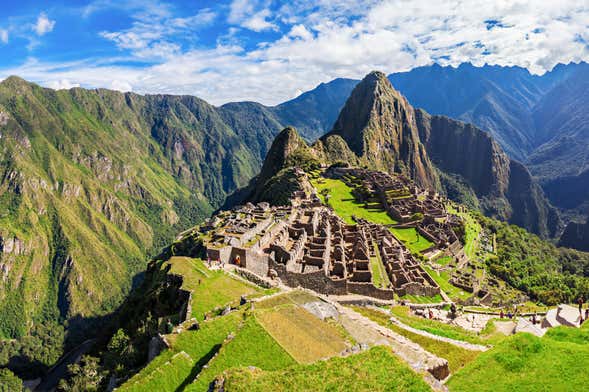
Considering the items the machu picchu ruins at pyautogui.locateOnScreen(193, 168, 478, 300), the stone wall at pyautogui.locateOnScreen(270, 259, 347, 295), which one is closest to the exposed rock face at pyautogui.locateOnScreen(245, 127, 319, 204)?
the machu picchu ruins at pyautogui.locateOnScreen(193, 168, 478, 300)

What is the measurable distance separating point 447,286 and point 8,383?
10395cm

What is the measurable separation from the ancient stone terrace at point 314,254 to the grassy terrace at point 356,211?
46.9 feet

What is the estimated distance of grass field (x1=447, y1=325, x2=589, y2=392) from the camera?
12.2 meters

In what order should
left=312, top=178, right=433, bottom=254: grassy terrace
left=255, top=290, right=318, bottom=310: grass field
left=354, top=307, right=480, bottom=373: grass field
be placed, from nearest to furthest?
left=354, top=307, right=480, bottom=373: grass field, left=255, top=290, right=318, bottom=310: grass field, left=312, top=178, right=433, bottom=254: grassy terrace

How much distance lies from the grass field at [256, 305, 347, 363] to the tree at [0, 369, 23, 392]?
101 meters

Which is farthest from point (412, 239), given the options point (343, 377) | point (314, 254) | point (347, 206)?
point (343, 377)

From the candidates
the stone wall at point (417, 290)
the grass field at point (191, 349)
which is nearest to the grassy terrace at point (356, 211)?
the stone wall at point (417, 290)

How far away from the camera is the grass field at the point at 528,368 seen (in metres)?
12.2

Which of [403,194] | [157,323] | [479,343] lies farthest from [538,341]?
[403,194]

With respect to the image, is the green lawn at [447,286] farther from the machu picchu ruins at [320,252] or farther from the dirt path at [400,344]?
the dirt path at [400,344]

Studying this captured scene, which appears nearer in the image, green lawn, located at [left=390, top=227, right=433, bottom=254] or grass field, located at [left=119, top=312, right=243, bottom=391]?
grass field, located at [left=119, top=312, right=243, bottom=391]

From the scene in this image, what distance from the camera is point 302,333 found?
21.1 metres

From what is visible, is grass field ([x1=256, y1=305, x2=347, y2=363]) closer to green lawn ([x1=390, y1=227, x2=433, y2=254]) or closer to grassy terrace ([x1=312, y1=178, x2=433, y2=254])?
green lawn ([x1=390, y1=227, x2=433, y2=254])

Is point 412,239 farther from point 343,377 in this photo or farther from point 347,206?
point 343,377
